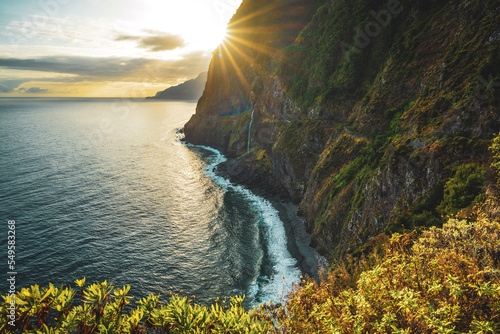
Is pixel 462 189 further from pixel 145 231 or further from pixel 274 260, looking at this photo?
pixel 145 231

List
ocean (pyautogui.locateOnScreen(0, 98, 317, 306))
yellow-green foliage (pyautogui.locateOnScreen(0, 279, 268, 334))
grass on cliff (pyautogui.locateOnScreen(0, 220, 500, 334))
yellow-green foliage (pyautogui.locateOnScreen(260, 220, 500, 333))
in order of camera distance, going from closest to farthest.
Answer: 1. yellow-green foliage (pyautogui.locateOnScreen(260, 220, 500, 333))
2. grass on cliff (pyautogui.locateOnScreen(0, 220, 500, 334))
3. yellow-green foliage (pyautogui.locateOnScreen(0, 279, 268, 334))
4. ocean (pyautogui.locateOnScreen(0, 98, 317, 306))

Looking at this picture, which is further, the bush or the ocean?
the ocean

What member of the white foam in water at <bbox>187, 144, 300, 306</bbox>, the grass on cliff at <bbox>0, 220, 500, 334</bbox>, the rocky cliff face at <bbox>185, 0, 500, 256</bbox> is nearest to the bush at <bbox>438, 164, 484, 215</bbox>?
the rocky cliff face at <bbox>185, 0, 500, 256</bbox>

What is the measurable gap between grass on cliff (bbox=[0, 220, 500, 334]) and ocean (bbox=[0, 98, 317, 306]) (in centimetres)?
846

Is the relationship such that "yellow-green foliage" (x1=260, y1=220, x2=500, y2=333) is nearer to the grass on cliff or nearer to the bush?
the grass on cliff

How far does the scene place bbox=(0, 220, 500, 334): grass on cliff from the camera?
791cm

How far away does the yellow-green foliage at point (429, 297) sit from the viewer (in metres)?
7.72

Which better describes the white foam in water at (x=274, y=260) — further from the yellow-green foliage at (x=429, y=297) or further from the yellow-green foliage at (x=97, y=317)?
the yellow-green foliage at (x=97, y=317)

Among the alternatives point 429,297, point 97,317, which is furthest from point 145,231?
point 429,297

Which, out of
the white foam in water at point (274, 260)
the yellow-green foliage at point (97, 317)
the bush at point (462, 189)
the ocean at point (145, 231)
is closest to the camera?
the yellow-green foliage at point (97, 317)

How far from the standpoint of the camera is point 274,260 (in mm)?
38844

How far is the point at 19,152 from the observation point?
282 feet

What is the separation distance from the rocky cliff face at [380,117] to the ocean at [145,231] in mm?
9366

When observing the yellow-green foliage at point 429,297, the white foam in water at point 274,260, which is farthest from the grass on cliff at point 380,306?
the white foam in water at point 274,260
